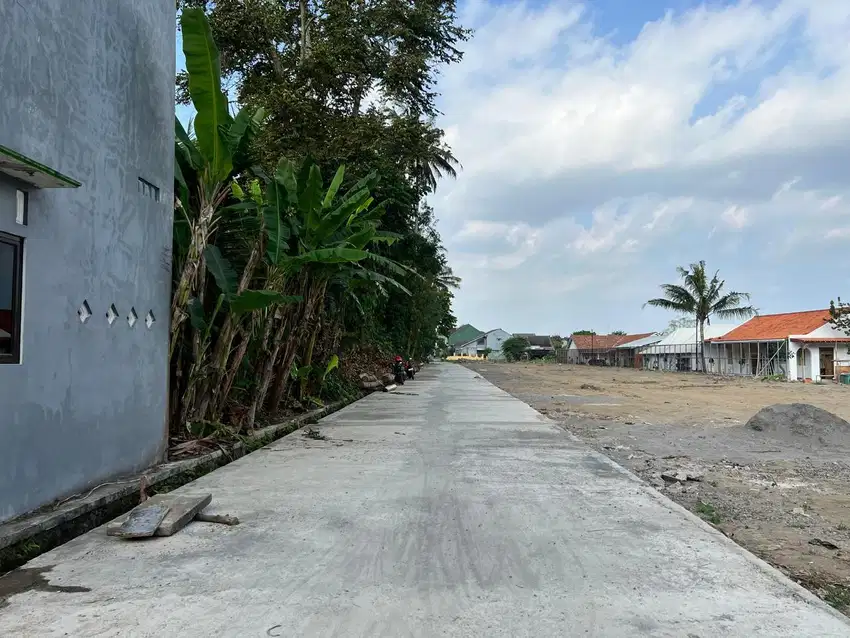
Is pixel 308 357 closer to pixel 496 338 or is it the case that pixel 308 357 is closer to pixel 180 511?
pixel 180 511

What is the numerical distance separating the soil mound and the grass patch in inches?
229

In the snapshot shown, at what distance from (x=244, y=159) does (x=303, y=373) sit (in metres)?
5.66

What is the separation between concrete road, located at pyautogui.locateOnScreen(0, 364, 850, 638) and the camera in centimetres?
311

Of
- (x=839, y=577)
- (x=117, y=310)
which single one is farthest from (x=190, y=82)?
(x=839, y=577)

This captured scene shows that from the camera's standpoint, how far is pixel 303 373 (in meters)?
12.3

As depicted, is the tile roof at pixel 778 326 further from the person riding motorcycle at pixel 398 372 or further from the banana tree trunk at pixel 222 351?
the banana tree trunk at pixel 222 351

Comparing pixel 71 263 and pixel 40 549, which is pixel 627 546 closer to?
pixel 40 549

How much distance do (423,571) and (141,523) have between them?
208 cm

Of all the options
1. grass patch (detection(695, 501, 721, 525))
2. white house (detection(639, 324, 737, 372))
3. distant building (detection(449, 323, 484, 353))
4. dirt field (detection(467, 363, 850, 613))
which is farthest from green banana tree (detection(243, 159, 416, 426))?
distant building (detection(449, 323, 484, 353))

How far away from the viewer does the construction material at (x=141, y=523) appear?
14.2ft

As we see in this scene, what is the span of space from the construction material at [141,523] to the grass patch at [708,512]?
4581mm

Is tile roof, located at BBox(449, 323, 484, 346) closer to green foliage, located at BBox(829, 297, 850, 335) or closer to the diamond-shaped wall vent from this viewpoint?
green foliage, located at BBox(829, 297, 850, 335)

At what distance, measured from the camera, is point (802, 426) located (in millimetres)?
11297

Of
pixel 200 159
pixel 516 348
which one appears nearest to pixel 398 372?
pixel 200 159
